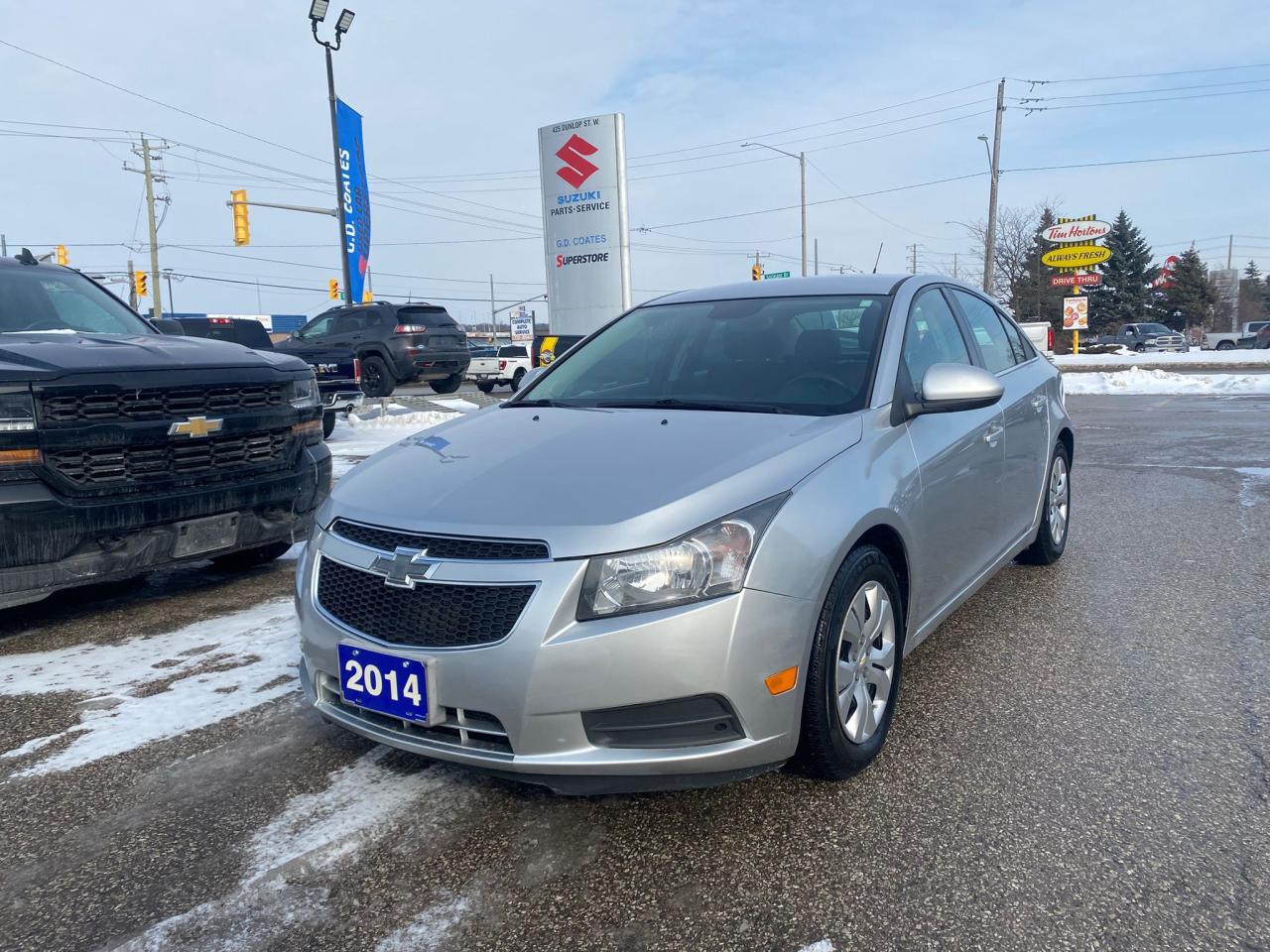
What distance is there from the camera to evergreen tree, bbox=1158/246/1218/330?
6594cm

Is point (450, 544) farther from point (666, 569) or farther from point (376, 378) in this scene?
point (376, 378)

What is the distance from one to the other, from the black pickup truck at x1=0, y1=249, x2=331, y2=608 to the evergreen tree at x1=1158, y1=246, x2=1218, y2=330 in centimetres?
7290

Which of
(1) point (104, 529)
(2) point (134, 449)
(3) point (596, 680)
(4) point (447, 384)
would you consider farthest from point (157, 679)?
(4) point (447, 384)

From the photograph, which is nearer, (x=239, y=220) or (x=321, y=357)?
(x=321, y=357)

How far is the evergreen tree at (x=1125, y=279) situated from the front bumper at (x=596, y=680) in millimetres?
70888

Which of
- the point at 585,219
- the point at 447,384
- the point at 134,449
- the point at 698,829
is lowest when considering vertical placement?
the point at 698,829

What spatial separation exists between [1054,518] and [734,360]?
259cm

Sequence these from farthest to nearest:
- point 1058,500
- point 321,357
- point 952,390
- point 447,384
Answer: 1. point 447,384
2. point 321,357
3. point 1058,500
4. point 952,390

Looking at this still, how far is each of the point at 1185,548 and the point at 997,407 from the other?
91.1 inches

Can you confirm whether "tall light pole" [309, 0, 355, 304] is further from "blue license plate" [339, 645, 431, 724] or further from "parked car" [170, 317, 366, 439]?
"blue license plate" [339, 645, 431, 724]

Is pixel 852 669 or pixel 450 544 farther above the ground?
pixel 450 544

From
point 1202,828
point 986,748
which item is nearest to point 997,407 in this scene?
point 986,748

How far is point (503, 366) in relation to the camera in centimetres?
2689

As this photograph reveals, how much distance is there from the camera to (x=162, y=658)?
4031mm
